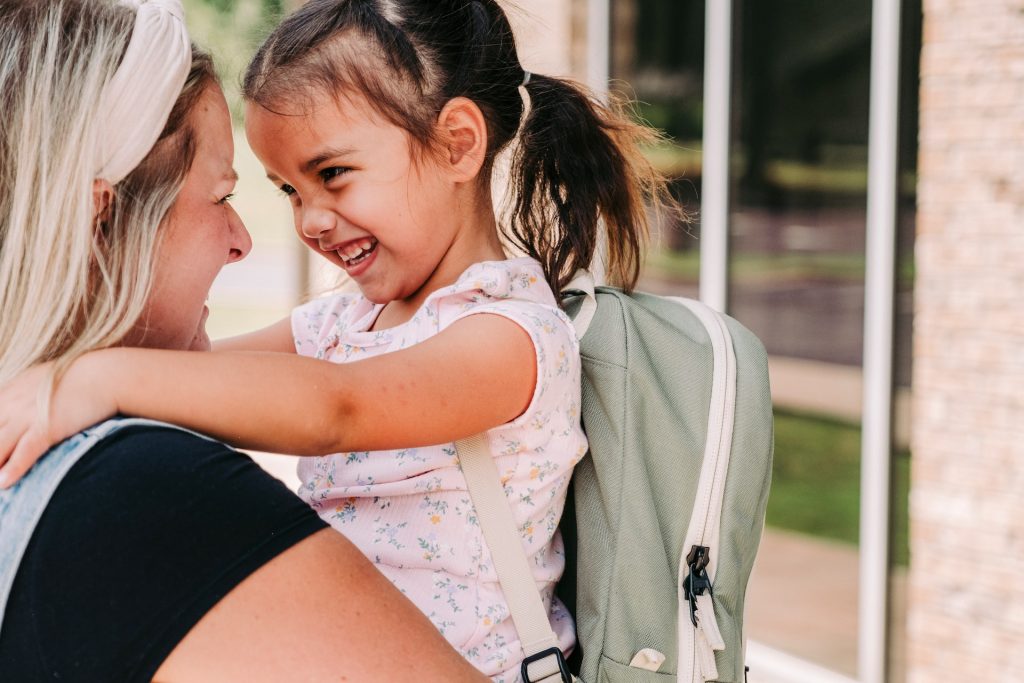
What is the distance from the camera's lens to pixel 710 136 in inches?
199

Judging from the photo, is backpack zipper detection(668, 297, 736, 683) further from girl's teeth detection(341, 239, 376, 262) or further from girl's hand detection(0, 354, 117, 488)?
girl's hand detection(0, 354, 117, 488)

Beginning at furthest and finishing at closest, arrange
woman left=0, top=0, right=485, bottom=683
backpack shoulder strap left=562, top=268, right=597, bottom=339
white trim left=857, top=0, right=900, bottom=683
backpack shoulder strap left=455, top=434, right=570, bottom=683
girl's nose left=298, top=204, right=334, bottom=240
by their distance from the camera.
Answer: white trim left=857, top=0, right=900, bottom=683
girl's nose left=298, top=204, right=334, bottom=240
backpack shoulder strap left=562, top=268, right=597, bottom=339
backpack shoulder strap left=455, top=434, right=570, bottom=683
woman left=0, top=0, right=485, bottom=683

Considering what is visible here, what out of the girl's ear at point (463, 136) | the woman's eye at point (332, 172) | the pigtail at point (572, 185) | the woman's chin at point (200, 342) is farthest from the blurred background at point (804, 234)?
the woman's chin at point (200, 342)

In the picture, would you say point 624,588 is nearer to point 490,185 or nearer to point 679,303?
point 679,303

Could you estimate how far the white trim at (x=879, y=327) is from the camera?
4160mm

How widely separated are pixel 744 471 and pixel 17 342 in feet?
3.43

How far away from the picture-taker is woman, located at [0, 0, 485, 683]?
117 centimetres

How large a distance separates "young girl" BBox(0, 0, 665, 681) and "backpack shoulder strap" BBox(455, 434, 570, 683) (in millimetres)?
28

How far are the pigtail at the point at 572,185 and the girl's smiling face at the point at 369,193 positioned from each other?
0.48 ft

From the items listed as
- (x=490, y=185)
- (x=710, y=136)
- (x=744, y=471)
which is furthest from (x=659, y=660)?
(x=710, y=136)

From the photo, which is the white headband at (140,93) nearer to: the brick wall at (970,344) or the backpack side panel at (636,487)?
the backpack side panel at (636,487)

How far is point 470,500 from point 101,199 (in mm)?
687

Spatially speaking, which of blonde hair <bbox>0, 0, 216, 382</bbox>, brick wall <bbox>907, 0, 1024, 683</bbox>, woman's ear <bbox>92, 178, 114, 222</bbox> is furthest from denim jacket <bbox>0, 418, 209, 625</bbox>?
brick wall <bbox>907, 0, 1024, 683</bbox>

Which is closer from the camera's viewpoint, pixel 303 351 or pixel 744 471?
pixel 744 471
